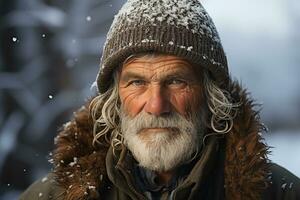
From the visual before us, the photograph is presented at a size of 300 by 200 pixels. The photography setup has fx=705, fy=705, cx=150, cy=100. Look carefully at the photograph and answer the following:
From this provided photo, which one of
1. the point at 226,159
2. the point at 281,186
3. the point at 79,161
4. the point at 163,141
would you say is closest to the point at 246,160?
the point at 226,159

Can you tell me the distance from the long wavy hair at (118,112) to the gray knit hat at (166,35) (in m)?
0.05

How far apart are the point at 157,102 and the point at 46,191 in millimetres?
547

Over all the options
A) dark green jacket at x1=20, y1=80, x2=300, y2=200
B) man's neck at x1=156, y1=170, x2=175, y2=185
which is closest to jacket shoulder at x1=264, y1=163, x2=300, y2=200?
dark green jacket at x1=20, y1=80, x2=300, y2=200

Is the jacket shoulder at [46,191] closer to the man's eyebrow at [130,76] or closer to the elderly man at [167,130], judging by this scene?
the elderly man at [167,130]

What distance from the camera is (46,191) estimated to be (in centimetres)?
263

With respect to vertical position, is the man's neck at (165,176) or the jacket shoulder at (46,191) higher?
the man's neck at (165,176)

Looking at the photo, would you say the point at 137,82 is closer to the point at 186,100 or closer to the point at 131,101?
the point at 131,101

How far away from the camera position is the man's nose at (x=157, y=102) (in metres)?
2.47

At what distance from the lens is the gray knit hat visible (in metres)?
2.52

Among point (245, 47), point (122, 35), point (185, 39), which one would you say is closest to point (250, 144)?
point (185, 39)

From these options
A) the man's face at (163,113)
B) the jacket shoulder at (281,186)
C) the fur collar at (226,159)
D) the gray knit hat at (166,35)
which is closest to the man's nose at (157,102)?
the man's face at (163,113)

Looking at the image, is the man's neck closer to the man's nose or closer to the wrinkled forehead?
the man's nose

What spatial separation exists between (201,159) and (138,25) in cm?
54

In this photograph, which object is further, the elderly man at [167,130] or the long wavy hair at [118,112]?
the long wavy hair at [118,112]
